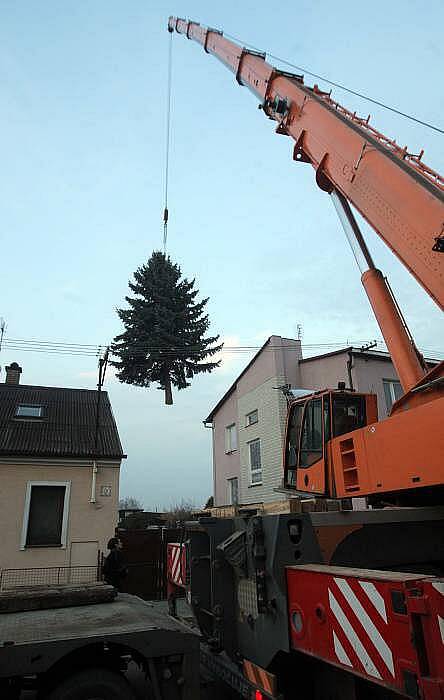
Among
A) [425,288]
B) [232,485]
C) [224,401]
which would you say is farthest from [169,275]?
[425,288]

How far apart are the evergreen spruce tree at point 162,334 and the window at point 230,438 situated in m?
4.41

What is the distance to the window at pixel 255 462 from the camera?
20.5 meters

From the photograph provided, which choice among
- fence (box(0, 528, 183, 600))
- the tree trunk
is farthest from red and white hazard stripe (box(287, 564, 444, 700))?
the tree trunk

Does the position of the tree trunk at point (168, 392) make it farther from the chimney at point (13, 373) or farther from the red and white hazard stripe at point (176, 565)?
the red and white hazard stripe at point (176, 565)

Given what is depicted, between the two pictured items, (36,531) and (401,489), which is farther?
(36,531)

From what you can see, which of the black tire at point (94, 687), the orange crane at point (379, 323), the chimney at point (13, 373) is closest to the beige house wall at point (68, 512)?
the chimney at point (13, 373)

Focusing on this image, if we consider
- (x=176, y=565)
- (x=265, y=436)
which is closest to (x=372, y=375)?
(x=265, y=436)

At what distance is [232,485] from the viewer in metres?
23.1

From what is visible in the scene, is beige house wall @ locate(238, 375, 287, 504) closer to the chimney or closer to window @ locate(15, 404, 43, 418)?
window @ locate(15, 404, 43, 418)

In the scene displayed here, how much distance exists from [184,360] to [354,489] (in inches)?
615

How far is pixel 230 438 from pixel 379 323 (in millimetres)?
18699

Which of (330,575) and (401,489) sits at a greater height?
(401,489)

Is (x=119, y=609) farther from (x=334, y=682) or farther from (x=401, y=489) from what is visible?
(x=401, y=489)

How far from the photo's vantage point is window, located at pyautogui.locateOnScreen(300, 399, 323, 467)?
6033mm
